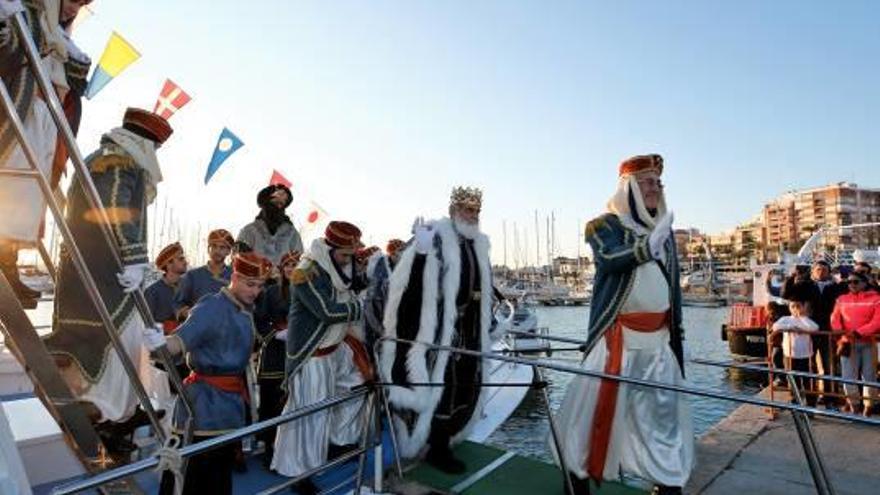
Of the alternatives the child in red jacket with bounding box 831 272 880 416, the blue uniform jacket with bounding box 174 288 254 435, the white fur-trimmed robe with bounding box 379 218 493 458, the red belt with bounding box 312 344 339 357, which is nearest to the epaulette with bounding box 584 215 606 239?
the white fur-trimmed robe with bounding box 379 218 493 458

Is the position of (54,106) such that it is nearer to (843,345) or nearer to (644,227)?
(644,227)

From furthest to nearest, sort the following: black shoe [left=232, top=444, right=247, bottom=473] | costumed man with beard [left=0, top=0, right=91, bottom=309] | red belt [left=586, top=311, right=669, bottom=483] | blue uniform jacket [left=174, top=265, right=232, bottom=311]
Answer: blue uniform jacket [left=174, top=265, right=232, bottom=311] → black shoe [left=232, top=444, right=247, bottom=473] → red belt [left=586, top=311, right=669, bottom=483] → costumed man with beard [left=0, top=0, right=91, bottom=309]

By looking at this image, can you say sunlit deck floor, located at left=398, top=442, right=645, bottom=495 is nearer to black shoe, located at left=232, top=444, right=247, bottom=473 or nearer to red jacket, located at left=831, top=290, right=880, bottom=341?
black shoe, located at left=232, top=444, right=247, bottom=473

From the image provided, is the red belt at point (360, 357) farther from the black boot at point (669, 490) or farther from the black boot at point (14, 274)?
the black boot at point (14, 274)

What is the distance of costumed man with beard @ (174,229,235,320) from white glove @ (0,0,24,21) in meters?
3.50

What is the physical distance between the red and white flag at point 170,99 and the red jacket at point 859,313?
8625mm

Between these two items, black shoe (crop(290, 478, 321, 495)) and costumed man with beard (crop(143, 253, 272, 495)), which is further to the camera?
black shoe (crop(290, 478, 321, 495))

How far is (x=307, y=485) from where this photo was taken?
4.05 metres

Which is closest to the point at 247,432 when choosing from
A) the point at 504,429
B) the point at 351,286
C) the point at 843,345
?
the point at 351,286

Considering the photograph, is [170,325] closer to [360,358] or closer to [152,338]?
[360,358]

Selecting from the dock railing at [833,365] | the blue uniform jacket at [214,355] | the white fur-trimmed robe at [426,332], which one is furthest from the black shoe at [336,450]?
the dock railing at [833,365]

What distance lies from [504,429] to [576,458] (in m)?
10.7

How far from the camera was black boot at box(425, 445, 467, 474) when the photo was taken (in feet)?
13.4

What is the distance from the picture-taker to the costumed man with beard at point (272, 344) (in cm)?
501
